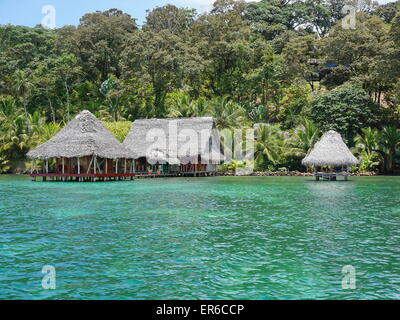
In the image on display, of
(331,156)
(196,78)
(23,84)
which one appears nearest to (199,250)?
(331,156)

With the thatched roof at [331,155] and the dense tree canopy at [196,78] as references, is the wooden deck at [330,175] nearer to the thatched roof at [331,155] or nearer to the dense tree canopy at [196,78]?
the thatched roof at [331,155]

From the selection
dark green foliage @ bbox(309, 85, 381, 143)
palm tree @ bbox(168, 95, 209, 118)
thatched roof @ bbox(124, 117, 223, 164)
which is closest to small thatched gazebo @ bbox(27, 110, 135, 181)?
thatched roof @ bbox(124, 117, 223, 164)

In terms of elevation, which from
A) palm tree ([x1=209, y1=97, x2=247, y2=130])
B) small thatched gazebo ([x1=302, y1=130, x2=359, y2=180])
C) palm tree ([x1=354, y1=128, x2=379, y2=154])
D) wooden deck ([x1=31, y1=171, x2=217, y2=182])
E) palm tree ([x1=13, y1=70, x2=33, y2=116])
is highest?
palm tree ([x1=13, y1=70, x2=33, y2=116])

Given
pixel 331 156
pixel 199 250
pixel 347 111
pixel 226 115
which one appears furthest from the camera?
pixel 226 115

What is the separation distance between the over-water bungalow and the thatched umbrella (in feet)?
13.7

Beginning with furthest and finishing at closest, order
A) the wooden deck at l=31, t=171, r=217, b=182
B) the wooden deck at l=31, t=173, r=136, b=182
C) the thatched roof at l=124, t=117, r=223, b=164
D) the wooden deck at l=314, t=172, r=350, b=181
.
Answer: the thatched roof at l=124, t=117, r=223, b=164
the wooden deck at l=314, t=172, r=350, b=181
the wooden deck at l=31, t=171, r=217, b=182
the wooden deck at l=31, t=173, r=136, b=182

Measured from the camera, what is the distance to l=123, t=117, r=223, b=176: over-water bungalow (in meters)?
36.2

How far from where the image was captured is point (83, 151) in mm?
29359

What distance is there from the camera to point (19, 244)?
9.62 meters

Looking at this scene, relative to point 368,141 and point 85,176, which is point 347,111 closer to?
point 368,141

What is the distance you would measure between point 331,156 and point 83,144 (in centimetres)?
1522

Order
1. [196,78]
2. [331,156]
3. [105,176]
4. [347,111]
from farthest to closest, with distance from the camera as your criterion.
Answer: [196,78]
[347,111]
[331,156]
[105,176]

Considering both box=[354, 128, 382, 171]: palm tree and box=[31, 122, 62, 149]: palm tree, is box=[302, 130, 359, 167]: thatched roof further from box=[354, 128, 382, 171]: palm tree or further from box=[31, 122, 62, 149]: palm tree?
box=[31, 122, 62, 149]: palm tree
